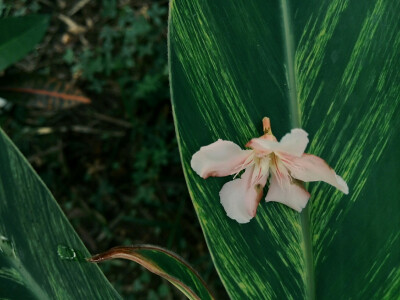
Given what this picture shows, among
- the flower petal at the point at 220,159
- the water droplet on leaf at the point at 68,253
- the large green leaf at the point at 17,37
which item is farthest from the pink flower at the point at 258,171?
the large green leaf at the point at 17,37

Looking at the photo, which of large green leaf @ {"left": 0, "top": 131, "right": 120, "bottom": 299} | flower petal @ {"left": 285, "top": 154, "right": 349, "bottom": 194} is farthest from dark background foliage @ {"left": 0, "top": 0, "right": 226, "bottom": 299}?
flower petal @ {"left": 285, "top": 154, "right": 349, "bottom": 194}

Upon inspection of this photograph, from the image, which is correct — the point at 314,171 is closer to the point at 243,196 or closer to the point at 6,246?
the point at 243,196

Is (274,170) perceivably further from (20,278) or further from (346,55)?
(20,278)

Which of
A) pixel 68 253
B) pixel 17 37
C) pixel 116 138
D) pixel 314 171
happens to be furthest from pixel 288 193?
pixel 116 138

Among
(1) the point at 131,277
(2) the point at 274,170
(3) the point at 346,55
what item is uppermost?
(3) the point at 346,55

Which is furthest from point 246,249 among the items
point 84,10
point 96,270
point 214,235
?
→ point 84,10

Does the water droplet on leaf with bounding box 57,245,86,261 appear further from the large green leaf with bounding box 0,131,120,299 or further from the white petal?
the white petal
